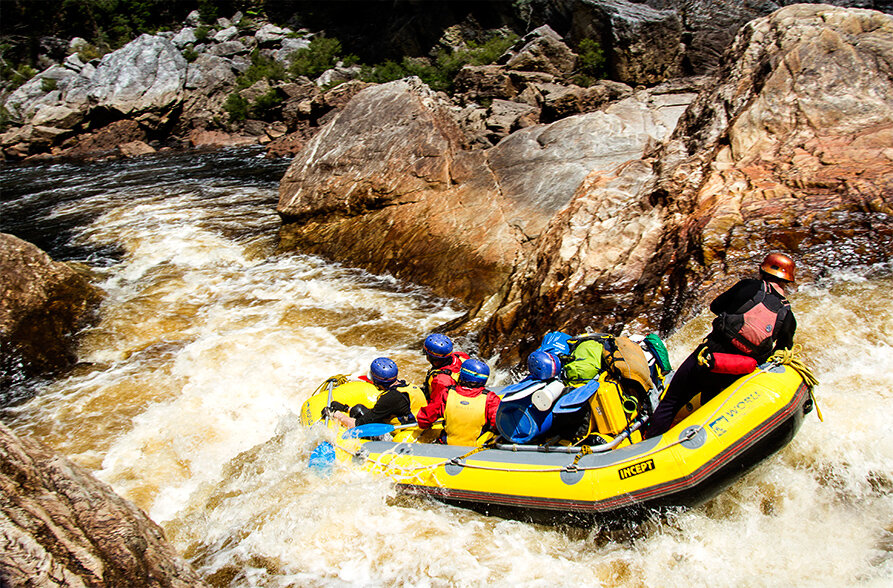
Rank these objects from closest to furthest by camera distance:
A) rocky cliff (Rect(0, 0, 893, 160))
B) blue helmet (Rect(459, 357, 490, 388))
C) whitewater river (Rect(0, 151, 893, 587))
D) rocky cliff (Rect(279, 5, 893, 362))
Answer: whitewater river (Rect(0, 151, 893, 587)) → blue helmet (Rect(459, 357, 490, 388)) → rocky cliff (Rect(279, 5, 893, 362)) → rocky cliff (Rect(0, 0, 893, 160))

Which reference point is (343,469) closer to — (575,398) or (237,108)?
(575,398)

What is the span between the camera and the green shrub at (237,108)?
1046 inches

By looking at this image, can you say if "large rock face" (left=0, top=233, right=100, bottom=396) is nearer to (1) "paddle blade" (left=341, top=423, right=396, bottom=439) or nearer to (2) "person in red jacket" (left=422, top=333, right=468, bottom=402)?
(1) "paddle blade" (left=341, top=423, right=396, bottom=439)

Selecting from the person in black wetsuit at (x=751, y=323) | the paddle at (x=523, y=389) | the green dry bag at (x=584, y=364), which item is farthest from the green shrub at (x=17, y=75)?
the person in black wetsuit at (x=751, y=323)

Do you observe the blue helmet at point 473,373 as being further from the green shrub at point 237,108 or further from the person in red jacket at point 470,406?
the green shrub at point 237,108

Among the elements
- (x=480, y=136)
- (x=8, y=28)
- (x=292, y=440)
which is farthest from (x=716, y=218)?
(x=8, y=28)

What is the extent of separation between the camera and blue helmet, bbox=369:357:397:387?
500cm

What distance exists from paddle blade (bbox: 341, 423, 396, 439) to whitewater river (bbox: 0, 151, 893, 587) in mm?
324

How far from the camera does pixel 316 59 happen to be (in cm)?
3056

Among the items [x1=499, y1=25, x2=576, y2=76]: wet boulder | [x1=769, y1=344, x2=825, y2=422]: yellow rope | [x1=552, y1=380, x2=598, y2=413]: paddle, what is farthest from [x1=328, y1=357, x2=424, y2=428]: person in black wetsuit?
[x1=499, y1=25, x2=576, y2=76]: wet boulder

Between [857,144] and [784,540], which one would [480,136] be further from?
[784,540]

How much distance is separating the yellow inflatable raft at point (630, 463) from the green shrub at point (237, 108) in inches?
1021

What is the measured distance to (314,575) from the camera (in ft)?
12.7

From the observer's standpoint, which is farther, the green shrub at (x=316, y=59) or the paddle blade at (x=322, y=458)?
the green shrub at (x=316, y=59)
